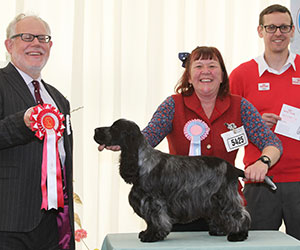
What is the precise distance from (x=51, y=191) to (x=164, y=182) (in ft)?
1.50

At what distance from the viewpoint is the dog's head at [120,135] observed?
1770 millimetres

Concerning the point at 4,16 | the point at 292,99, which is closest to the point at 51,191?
the point at 292,99

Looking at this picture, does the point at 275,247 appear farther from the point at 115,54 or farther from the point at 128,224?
the point at 115,54

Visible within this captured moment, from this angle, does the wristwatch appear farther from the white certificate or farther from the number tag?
the white certificate

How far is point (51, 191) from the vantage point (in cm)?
186

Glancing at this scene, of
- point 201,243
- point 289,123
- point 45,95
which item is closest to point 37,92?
point 45,95

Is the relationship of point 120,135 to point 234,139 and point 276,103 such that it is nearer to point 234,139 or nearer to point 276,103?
point 234,139

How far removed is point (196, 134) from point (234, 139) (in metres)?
0.18

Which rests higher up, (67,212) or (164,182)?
(164,182)

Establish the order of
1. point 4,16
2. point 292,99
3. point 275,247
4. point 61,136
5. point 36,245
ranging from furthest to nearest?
point 4,16 < point 292,99 < point 61,136 < point 36,245 < point 275,247

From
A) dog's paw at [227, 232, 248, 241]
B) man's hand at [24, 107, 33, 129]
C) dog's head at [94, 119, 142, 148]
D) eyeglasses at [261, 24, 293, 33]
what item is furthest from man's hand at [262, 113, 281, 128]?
man's hand at [24, 107, 33, 129]

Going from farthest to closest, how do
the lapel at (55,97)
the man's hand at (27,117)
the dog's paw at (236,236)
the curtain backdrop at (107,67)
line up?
the curtain backdrop at (107,67) → the lapel at (55,97) → the dog's paw at (236,236) → the man's hand at (27,117)

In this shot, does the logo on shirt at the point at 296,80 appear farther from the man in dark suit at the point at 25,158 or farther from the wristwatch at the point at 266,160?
the man in dark suit at the point at 25,158

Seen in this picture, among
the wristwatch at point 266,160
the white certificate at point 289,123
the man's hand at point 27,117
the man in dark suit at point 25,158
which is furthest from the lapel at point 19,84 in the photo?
the white certificate at point 289,123
